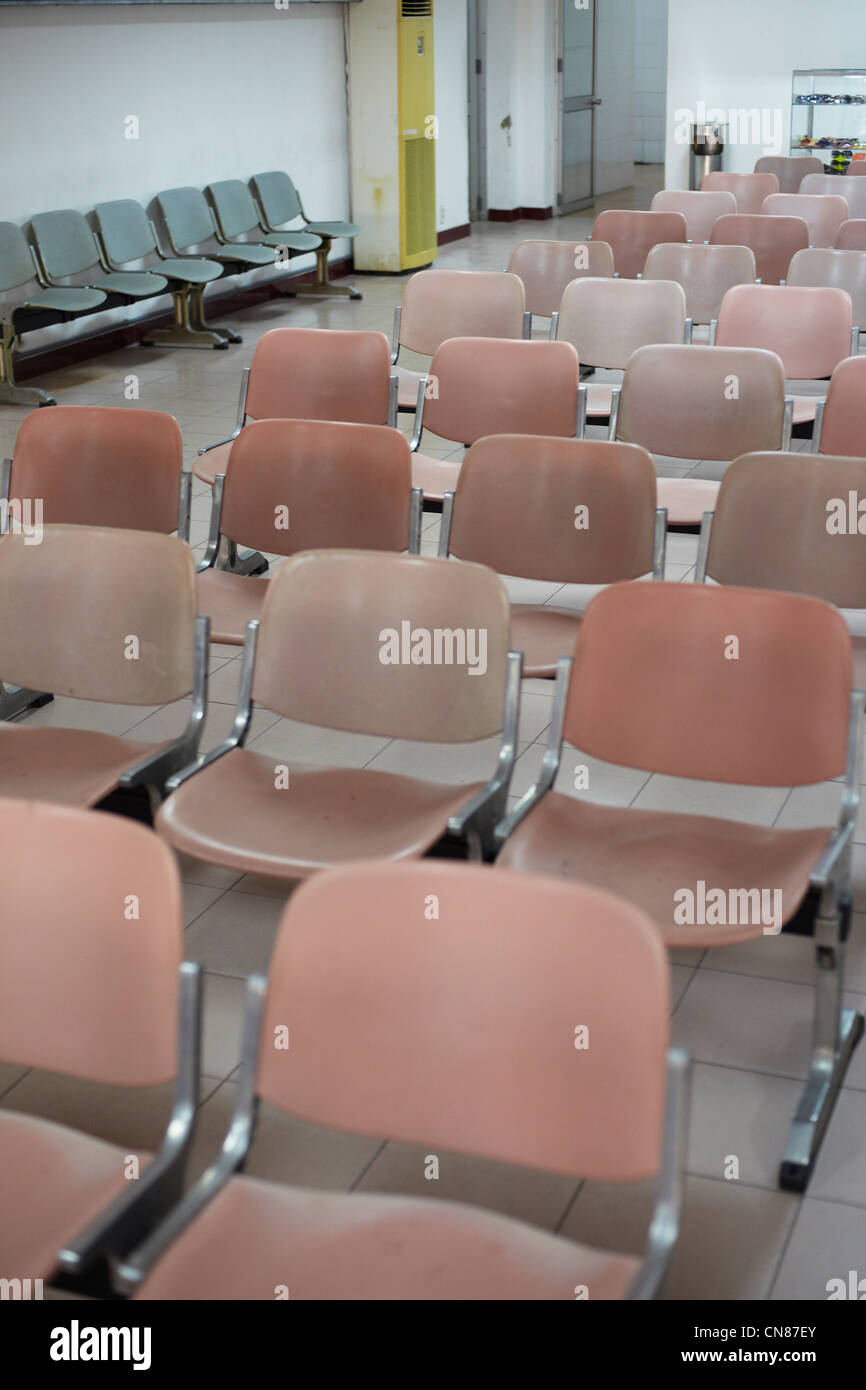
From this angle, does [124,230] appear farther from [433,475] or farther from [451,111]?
[433,475]

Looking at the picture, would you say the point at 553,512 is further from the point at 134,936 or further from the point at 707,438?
the point at 134,936

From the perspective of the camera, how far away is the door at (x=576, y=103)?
1269 centimetres

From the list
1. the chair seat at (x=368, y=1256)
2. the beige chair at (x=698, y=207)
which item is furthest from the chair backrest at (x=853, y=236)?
the chair seat at (x=368, y=1256)

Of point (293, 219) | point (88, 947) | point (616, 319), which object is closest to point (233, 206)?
point (293, 219)

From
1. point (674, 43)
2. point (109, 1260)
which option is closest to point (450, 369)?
point (109, 1260)

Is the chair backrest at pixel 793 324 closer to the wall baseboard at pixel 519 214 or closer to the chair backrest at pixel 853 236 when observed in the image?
the chair backrest at pixel 853 236

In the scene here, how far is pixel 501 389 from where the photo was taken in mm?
4449

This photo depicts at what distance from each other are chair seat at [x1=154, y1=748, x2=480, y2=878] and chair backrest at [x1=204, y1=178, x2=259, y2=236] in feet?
22.9

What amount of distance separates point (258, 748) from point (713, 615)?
1559 mm

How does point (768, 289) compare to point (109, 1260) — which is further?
point (768, 289)

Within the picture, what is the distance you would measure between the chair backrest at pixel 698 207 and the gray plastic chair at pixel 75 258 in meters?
2.76
